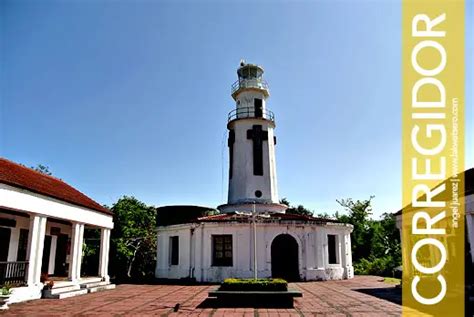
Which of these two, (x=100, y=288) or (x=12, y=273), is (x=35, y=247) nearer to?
(x=12, y=273)

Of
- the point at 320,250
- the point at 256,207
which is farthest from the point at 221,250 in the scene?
the point at 320,250

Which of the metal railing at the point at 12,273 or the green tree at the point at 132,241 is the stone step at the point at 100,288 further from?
the green tree at the point at 132,241

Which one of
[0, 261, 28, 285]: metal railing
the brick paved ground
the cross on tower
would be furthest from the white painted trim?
the cross on tower

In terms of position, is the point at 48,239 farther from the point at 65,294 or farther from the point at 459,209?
the point at 459,209

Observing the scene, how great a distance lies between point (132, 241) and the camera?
29.0 meters

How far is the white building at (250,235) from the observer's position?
73.0 ft

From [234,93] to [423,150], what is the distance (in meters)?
21.9

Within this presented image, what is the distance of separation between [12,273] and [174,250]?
37.9 feet

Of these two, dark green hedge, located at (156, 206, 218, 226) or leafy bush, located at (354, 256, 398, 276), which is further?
leafy bush, located at (354, 256, 398, 276)

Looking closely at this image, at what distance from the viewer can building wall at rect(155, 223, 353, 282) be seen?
867 inches

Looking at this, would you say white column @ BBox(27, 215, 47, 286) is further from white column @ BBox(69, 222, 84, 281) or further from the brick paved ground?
white column @ BBox(69, 222, 84, 281)

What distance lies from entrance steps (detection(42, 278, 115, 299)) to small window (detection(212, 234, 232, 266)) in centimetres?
617

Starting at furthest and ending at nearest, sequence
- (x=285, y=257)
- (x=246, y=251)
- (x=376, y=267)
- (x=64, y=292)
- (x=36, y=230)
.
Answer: (x=376, y=267)
(x=285, y=257)
(x=246, y=251)
(x=64, y=292)
(x=36, y=230)

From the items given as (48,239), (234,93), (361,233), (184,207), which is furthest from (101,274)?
(361,233)
